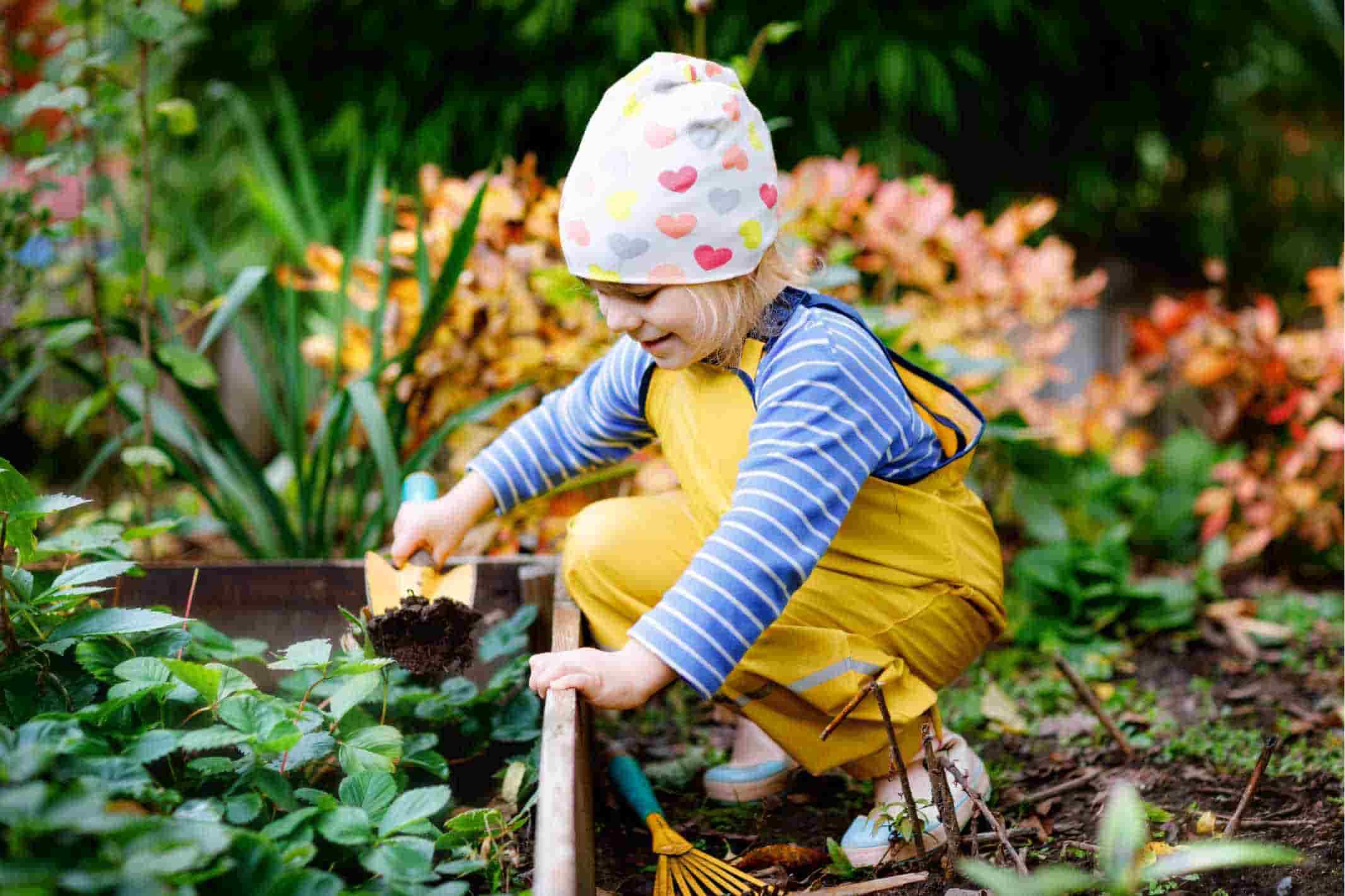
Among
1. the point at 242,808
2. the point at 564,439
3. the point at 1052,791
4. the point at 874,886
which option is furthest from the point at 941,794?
the point at 564,439

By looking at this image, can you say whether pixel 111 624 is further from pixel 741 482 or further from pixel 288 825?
pixel 741 482

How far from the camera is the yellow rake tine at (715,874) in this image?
3.96 ft

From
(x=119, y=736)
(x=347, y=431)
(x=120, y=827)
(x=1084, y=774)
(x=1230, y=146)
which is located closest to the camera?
(x=120, y=827)

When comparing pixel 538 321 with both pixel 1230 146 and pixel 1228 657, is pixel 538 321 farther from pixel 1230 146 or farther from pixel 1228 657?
pixel 1230 146

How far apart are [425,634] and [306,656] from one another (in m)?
0.23

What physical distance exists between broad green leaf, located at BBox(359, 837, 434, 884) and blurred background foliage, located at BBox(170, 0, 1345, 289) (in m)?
2.57

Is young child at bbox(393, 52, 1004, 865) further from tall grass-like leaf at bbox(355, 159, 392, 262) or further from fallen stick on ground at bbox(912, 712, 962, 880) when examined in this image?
tall grass-like leaf at bbox(355, 159, 392, 262)

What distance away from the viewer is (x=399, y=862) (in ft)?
3.02

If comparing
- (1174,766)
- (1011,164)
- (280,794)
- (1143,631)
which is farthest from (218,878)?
(1011,164)

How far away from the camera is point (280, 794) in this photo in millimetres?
981

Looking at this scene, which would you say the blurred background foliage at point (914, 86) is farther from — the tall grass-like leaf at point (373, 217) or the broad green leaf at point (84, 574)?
the broad green leaf at point (84, 574)

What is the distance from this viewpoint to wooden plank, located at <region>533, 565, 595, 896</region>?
888 millimetres

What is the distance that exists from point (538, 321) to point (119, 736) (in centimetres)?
129

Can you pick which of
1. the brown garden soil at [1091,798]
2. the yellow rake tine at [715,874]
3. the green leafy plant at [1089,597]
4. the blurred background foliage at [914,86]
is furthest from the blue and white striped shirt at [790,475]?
the blurred background foliage at [914,86]
